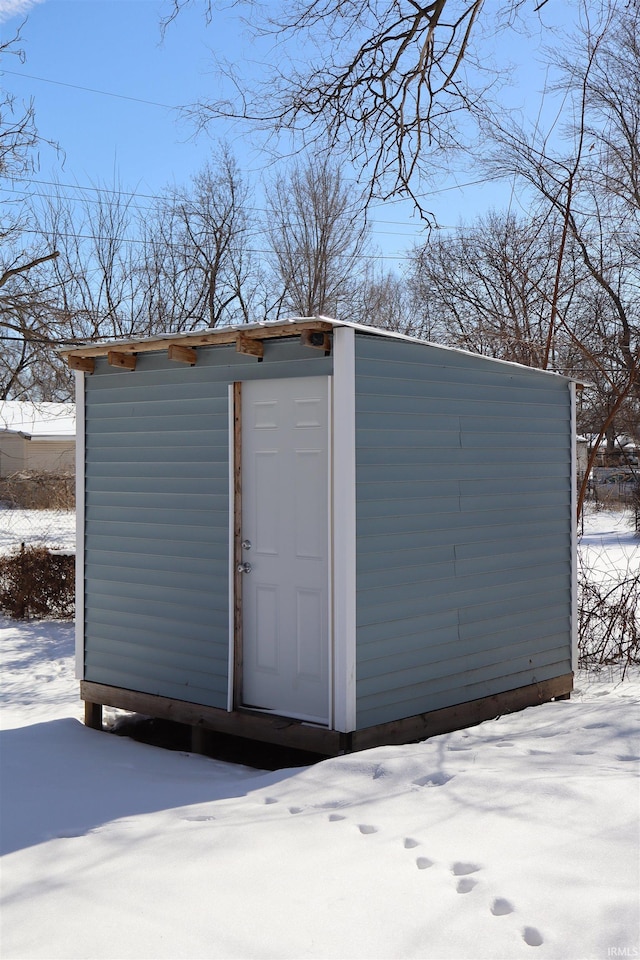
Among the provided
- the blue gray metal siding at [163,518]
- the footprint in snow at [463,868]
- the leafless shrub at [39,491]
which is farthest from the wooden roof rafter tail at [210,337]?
the leafless shrub at [39,491]

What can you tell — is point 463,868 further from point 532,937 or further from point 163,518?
point 163,518

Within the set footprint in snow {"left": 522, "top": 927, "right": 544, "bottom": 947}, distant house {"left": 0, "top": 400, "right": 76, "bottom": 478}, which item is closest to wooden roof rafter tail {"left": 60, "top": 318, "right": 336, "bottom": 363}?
footprint in snow {"left": 522, "top": 927, "right": 544, "bottom": 947}

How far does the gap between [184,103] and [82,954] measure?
223 inches

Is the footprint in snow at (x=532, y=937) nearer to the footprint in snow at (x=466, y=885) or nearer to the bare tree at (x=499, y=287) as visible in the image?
the footprint in snow at (x=466, y=885)

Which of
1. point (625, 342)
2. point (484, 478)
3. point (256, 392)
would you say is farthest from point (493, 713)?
point (625, 342)

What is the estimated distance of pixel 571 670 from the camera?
23.0 ft

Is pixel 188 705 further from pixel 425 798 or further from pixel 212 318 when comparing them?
pixel 212 318

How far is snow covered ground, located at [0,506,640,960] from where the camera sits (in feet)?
9.03

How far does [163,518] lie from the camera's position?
6.11m

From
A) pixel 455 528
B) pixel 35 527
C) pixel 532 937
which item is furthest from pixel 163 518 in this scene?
pixel 35 527

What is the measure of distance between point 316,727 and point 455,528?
1550mm

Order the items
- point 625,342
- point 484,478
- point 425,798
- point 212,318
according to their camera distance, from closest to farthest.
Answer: point 425,798
point 484,478
point 625,342
point 212,318

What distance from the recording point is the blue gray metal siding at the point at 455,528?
5188 millimetres

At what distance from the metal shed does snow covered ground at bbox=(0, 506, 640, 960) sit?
0.54 metres
